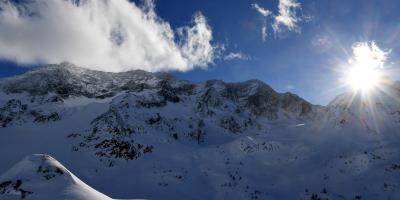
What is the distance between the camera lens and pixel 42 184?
11664mm

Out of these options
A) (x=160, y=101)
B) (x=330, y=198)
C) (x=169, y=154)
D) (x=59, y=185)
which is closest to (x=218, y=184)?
(x=330, y=198)

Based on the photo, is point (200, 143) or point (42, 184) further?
point (200, 143)

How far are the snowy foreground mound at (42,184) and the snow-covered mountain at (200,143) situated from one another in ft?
57.1

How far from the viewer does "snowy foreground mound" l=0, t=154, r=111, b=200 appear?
11.0 metres

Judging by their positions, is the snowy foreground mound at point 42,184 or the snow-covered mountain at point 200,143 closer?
the snowy foreground mound at point 42,184

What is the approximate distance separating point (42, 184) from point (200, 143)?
41483 millimetres

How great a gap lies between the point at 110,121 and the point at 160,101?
16.5 meters

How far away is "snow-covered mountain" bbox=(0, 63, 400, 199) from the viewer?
3080cm

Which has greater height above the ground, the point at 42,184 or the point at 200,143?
the point at 200,143

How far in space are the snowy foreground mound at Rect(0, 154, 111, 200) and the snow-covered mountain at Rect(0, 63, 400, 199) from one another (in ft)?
57.1

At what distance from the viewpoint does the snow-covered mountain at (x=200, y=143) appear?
101 ft

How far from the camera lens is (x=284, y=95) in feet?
305

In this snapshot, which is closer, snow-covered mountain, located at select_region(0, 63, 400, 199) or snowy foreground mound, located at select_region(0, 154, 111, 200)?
snowy foreground mound, located at select_region(0, 154, 111, 200)

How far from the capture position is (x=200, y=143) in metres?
52.7
